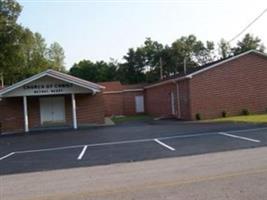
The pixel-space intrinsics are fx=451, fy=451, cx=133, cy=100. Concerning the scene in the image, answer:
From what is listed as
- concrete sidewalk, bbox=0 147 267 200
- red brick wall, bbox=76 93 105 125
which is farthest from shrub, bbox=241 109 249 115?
concrete sidewalk, bbox=0 147 267 200

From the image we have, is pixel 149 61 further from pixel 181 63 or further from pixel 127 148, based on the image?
pixel 127 148

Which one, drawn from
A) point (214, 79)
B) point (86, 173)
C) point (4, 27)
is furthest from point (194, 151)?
point (4, 27)

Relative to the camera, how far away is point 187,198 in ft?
22.9

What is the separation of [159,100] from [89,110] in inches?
371

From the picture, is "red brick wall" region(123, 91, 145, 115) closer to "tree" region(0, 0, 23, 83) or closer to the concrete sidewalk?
"tree" region(0, 0, 23, 83)

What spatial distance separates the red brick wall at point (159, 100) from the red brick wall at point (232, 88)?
12.8ft

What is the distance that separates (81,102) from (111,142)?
13086 mm

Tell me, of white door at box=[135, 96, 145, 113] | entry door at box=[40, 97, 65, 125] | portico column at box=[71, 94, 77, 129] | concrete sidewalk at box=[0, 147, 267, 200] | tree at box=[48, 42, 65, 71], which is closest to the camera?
concrete sidewalk at box=[0, 147, 267, 200]

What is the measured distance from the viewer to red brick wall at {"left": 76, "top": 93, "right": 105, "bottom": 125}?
1232 inches

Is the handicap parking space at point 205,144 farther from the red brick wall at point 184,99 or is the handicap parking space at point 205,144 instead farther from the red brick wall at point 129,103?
the red brick wall at point 129,103

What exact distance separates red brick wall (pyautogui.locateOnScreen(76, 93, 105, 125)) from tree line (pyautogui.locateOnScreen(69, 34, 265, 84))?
3482 cm

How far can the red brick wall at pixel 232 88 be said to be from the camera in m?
29.6

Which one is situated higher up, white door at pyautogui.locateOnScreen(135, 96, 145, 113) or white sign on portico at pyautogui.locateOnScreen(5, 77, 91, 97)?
white sign on portico at pyautogui.locateOnScreen(5, 77, 91, 97)

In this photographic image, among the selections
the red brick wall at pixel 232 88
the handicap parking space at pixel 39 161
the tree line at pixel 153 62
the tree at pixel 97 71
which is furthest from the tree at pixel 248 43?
the handicap parking space at pixel 39 161
